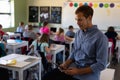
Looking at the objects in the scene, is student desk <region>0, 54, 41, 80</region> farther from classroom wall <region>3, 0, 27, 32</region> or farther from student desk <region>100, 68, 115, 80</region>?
classroom wall <region>3, 0, 27, 32</region>

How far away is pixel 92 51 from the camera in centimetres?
179

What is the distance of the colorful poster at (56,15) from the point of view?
801 centimetres

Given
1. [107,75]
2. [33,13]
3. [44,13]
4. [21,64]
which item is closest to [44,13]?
[44,13]

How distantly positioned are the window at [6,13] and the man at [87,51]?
6.25 metres

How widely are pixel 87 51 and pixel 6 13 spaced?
6625 mm

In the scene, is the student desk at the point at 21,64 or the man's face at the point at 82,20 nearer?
the man's face at the point at 82,20

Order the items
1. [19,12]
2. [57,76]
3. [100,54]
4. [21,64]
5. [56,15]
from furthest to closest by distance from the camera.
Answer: [19,12] < [56,15] < [21,64] < [57,76] < [100,54]

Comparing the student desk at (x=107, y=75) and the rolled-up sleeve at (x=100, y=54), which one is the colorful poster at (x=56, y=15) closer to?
the student desk at (x=107, y=75)

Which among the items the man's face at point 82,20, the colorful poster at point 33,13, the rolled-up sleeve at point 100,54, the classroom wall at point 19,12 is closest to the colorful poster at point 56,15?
the colorful poster at point 33,13

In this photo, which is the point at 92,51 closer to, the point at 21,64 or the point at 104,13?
the point at 21,64

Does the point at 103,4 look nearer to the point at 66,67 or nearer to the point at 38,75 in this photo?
the point at 38,75

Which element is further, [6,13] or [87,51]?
[6,13]

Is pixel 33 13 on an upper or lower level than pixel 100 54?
upper

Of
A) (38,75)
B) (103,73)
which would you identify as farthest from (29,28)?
(103,73)
